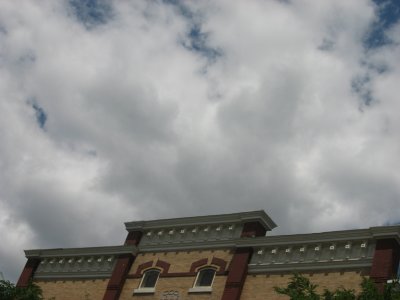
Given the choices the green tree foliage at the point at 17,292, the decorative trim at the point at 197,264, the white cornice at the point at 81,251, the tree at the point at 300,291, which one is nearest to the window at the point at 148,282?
the white cornice at the point at 81,251

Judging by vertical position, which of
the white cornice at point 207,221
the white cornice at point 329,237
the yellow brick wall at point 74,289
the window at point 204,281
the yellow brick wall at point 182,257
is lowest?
the yellow brick wall at point 74,289

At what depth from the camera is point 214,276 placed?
2698 centimetres

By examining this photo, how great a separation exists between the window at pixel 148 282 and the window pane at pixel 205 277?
8.55ft

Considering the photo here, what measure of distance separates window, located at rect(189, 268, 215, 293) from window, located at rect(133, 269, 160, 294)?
99.2 inches

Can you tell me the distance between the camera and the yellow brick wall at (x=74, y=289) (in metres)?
30.7

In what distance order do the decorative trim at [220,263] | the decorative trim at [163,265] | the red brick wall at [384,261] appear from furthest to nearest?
the decorative trim at [163,265]
the decorative trim at [220,263]
the red brick wall at [384,261]

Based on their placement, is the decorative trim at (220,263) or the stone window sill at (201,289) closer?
the stone window sill at (201,289)

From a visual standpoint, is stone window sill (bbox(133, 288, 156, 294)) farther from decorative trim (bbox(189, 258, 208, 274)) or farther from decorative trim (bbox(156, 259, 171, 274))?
decorative trim (bbox(189, 258, 208, 274))

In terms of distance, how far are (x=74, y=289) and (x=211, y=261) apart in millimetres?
8963

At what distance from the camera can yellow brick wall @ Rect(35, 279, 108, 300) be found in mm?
30659

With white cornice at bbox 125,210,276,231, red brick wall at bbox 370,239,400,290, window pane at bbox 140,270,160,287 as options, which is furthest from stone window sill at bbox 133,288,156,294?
red brick wall at bbox 370,239,400,290

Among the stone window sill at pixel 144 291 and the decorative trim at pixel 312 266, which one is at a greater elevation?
the decorative trim at pixel 312 266

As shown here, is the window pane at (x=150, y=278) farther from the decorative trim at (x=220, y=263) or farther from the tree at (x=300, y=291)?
the tree at (x=300, y=291)

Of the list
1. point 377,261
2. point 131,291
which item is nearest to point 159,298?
point 131,291
